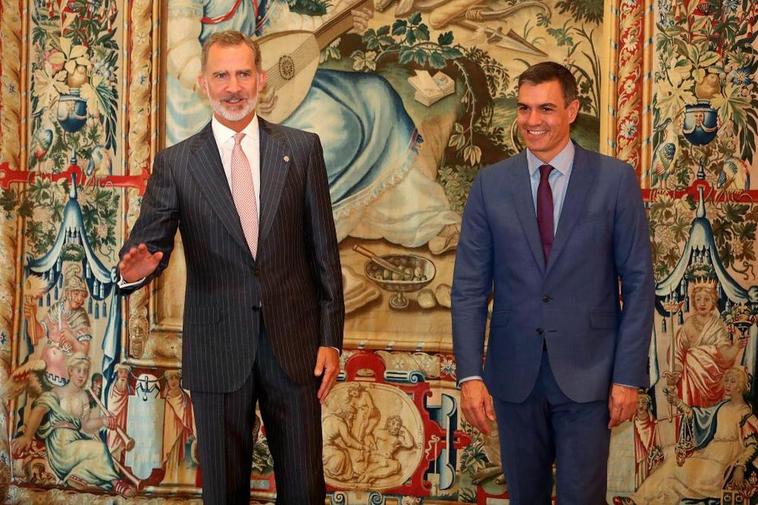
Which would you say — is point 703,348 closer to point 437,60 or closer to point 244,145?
point 437,60

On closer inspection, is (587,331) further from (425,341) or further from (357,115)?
(357,115)

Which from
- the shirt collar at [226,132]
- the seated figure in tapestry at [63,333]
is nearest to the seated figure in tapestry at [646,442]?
the shirt collar at [226,132]

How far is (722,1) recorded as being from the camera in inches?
152

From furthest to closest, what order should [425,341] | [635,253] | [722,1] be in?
[425,341]
[722,1]
[635,253]

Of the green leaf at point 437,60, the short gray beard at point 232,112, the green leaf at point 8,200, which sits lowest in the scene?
the green leaf at point 8,200

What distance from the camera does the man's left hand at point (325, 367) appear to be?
285 cm

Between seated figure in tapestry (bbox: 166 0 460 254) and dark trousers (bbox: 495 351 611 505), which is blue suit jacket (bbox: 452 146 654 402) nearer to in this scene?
dark trousers (bbox: 495 351 611 505)

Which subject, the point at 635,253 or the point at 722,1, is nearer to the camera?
the point at 635,253

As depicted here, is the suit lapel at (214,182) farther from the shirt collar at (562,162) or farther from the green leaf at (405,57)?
the green leaf at (405,57)

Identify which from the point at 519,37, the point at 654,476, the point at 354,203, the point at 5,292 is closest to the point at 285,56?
the point at 354,203

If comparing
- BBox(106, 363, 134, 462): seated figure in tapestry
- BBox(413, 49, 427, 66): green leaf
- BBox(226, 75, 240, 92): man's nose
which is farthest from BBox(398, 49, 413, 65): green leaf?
BBox(106, 363, 134, 462): seated figure in tapestry

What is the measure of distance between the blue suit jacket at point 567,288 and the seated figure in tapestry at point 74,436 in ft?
7.48

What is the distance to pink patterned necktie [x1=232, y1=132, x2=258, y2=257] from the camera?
2.80 metres

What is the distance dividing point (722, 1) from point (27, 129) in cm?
334
